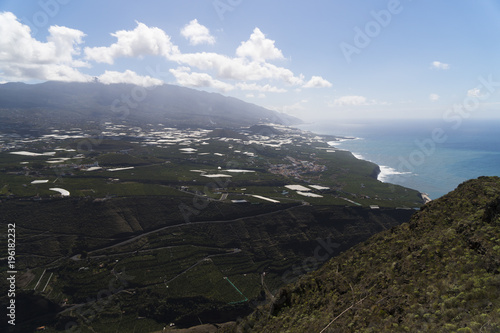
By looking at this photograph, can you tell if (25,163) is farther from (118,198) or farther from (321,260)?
(321,260)

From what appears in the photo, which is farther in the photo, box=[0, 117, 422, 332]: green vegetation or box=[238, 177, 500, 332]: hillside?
box=[0, 117, 422, 332]: green vegetation

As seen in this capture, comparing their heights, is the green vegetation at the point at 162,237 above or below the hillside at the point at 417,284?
below

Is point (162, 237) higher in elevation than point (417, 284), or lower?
lower

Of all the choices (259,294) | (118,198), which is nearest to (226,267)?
(259,294)

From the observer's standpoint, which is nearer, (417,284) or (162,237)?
(417,284)

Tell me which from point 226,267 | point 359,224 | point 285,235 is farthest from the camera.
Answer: point 359,224

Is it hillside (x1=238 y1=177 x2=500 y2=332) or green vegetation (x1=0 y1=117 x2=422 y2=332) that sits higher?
hillside (x1=238 y1=177 x2=500 y2=332)

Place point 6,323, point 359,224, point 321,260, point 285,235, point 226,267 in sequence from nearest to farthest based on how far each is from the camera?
point 6,323 < point 226,267 < point 321,260 < point 285,235 < point 359,224

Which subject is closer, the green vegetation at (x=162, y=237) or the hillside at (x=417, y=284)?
the hillside at (x=417, y=284)
